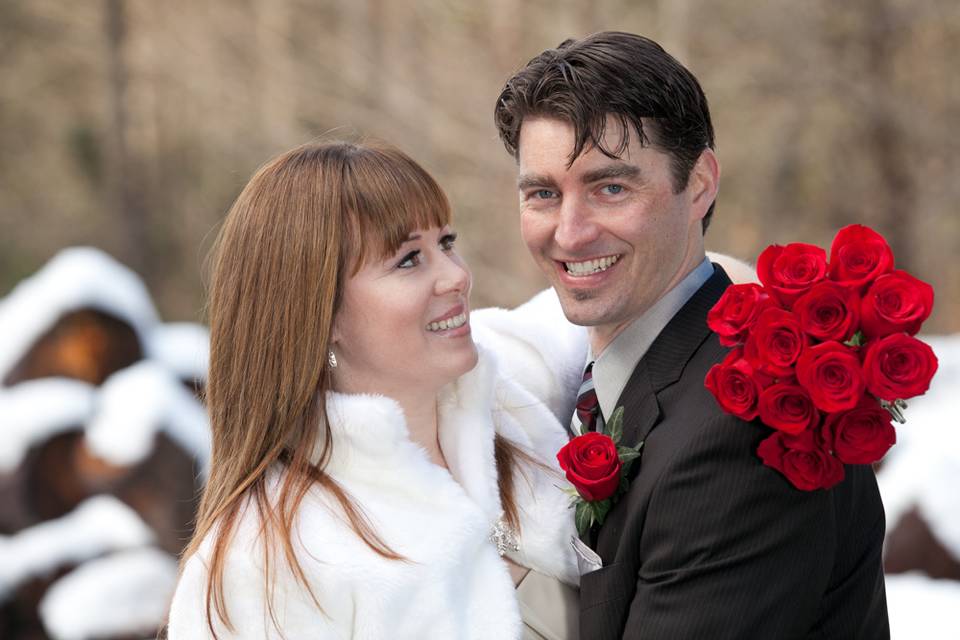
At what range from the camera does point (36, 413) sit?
5590 millimetres

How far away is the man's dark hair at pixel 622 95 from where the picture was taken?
2.54 metres

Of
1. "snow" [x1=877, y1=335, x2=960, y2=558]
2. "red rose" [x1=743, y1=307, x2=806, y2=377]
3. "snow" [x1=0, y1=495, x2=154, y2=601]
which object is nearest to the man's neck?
"red rose" [x1=743, y1=307, x2=806, y2=377]

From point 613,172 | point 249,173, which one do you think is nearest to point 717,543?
point 613,172

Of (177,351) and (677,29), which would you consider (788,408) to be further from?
(677,29)

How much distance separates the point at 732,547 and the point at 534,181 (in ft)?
3.05

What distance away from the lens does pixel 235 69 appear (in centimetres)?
1769

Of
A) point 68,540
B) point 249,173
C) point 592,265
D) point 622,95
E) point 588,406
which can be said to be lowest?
point 68,540

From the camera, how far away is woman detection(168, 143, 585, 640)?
7.57 ft

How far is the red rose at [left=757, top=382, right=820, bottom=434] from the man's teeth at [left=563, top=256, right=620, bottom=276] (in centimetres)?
63

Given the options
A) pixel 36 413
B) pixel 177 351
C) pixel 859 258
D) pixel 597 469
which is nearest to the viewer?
pixel 859 258

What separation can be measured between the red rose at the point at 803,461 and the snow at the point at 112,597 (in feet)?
12.6

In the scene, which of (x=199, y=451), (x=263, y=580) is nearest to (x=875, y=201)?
(x=199, y=451)

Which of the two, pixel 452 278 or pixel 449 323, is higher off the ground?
pixel 452 278

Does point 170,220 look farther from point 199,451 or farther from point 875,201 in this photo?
point 199,451
